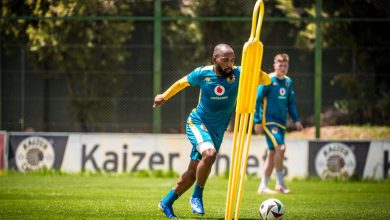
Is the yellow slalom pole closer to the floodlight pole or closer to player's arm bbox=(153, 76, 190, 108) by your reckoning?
player's arm bbox=(153, 76, 190, 108)

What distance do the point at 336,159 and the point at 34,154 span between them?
20.0 ft

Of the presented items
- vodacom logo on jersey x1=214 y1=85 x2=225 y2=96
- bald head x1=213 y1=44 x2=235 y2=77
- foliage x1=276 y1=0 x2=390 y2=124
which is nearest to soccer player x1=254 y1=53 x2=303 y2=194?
foliage x1=276 y1=0 x2=390 y2=124

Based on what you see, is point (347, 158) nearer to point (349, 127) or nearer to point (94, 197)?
point (349, 127)

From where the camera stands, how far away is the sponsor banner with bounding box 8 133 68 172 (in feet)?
52.3

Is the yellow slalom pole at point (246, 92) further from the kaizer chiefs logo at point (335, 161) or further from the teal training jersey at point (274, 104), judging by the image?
the kaizer chiefs logo at point (335, 161)

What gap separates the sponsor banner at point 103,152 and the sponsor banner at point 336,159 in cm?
115

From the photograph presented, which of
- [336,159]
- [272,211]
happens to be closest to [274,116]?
[336,159]

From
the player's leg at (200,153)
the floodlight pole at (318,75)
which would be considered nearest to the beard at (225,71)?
the player's leg at (200,153)

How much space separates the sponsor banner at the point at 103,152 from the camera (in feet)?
51.8

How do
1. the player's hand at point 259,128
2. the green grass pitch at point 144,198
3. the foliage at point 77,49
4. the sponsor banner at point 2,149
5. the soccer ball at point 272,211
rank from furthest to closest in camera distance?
the foliage at point 77,49 < the sponsor banner at point 2,149 < the player's hand at point 259,128 < the green grass pitch at point 144,198 < the soccer ball at point 272,211

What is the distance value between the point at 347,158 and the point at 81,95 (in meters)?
5.91

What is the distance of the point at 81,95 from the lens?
1717cm

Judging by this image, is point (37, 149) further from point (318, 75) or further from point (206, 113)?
point (206, 113)

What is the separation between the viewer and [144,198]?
11305 mm
